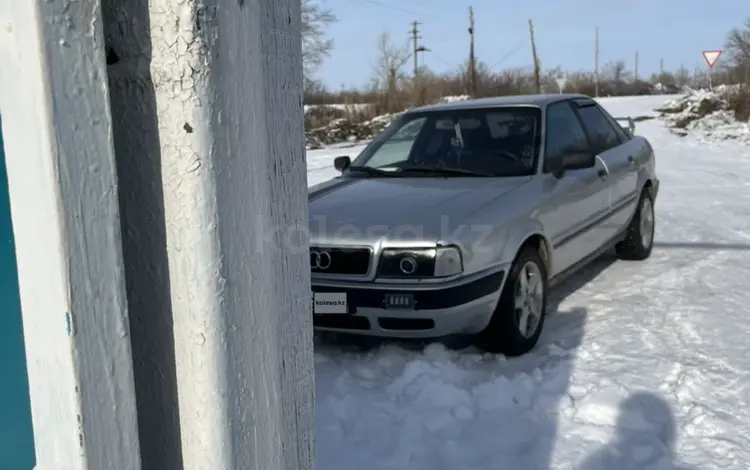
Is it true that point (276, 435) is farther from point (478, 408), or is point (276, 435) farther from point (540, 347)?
point (540, 347)

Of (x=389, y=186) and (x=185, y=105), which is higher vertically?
(x=185, y=105)

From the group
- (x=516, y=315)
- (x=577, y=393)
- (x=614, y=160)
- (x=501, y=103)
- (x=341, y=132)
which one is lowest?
(x=577, y=393)

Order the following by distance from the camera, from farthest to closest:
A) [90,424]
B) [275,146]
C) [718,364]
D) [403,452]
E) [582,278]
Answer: [582,278] < [718,364] < [403,452] < [275,146] < [90,424]

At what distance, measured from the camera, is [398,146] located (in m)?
6.07

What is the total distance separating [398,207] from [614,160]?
2609 mm

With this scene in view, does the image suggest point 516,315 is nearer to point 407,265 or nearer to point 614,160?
point 407,265

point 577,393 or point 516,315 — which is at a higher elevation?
point 516,315

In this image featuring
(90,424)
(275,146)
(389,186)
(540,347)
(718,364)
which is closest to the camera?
(90,424)

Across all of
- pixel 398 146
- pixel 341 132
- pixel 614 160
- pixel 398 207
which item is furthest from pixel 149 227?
pixel 341 132

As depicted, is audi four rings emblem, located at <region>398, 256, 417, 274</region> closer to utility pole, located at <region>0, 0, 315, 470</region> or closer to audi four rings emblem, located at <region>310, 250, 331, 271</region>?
audi four rings emblem, located at <region>310, 250, 331, 271</region>

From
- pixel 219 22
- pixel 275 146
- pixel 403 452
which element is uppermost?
pixel 219 22

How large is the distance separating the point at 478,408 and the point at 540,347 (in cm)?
Answer: 107

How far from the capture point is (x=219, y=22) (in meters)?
0.86

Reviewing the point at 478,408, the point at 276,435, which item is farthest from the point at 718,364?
the point at 276,435
